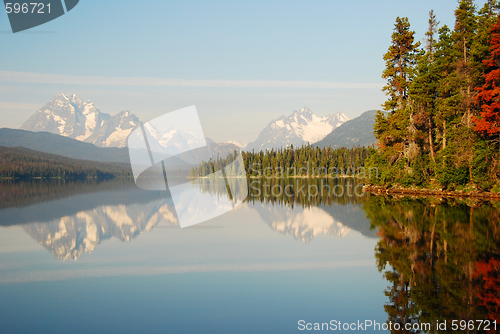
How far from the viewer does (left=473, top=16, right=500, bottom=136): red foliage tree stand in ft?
124

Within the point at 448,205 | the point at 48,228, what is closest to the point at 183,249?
the point at 48,228

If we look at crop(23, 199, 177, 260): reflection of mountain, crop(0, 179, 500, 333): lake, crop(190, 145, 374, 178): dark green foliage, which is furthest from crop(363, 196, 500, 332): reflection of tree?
crop(190, 145, 374, 178): dark green foliage

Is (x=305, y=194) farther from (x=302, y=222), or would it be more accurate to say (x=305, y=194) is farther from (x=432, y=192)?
(x=302, y=222)

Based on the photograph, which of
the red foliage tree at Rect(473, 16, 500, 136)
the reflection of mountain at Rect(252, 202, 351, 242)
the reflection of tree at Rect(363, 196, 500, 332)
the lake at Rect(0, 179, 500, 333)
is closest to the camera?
the lake at Rect(0, 179, 500, 333)

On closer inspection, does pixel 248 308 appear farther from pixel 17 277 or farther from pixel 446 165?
pixel 446 165

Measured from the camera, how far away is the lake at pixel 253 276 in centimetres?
1075

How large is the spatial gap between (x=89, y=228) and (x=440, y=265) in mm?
20801

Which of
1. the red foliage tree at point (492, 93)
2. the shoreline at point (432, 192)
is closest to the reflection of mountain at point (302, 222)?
the shoreline at point (432, 192)

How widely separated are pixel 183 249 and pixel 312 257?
20.2ft

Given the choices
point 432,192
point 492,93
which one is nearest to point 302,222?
point 492,93

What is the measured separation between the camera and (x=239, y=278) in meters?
14.9

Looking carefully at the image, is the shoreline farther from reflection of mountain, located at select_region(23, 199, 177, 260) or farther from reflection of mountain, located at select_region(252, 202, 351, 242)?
reflection of mountain, located at select_region(23, 199, 177, 260)

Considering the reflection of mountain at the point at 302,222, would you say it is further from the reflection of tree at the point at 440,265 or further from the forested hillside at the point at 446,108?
the forested hillside at the point at 446,108

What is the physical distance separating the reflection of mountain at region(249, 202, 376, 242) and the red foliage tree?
15178mm
